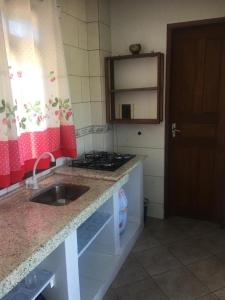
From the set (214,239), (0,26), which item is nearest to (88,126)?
(0,26)

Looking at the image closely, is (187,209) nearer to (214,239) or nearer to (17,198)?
(214,239)

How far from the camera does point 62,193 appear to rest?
1.93 m

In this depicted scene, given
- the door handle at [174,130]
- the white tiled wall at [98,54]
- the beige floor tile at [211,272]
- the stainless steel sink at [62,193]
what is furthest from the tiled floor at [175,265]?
the white tiled wall at [98,54]

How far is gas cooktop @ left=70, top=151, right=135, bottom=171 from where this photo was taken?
87.4 inches

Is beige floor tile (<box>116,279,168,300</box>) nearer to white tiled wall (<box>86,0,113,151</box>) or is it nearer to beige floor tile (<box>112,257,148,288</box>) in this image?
beige floor tile (<box>112,257,148,288</box>)

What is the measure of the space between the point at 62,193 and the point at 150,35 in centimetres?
180

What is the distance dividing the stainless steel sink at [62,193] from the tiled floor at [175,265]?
2.53ft

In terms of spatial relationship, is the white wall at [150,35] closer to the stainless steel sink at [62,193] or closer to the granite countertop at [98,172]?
the granite countertop at [98,172]

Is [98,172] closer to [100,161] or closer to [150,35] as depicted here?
[100,161]

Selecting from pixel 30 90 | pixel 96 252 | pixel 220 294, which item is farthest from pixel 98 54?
pixel 220 294

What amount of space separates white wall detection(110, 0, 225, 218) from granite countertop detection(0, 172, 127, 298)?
107 cm

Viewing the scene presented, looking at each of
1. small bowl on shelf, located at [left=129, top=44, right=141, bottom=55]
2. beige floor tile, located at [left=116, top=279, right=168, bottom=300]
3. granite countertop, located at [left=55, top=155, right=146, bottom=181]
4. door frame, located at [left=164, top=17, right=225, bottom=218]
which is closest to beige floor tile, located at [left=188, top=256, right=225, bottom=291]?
beige floor tile, located at [left=116, top=279, right=168, bottom=300]

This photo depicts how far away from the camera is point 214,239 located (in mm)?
2590

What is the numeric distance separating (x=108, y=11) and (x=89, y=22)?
0.30 metres
